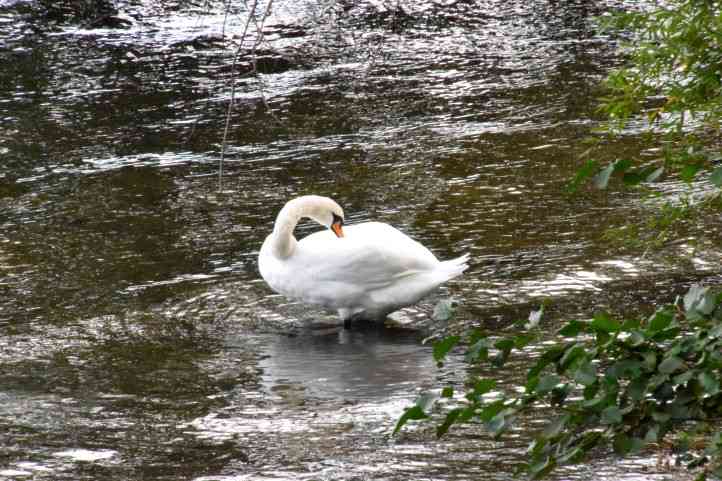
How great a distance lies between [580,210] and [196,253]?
8.22ft

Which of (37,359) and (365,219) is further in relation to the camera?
(365,219)

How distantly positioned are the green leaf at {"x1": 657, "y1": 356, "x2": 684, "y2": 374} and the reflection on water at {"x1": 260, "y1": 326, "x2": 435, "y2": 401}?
3.48 m

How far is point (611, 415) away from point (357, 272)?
464cm

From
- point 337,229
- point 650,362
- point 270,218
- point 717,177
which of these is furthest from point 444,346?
point 270,218

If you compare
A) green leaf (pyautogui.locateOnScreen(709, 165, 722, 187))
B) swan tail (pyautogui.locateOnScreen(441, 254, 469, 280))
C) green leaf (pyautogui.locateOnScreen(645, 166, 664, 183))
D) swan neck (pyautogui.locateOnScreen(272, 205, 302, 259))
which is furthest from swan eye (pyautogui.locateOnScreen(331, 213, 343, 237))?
green leaf (pyautogui.locateOnScreen(709, 165, 722, 187))

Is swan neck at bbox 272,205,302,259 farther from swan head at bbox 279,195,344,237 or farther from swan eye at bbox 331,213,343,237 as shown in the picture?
swan eye at bbox 331,213,343,237

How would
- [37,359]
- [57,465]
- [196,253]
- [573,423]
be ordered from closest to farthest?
1. [573,423]
2. [57,465]
3. [37,359]
4. [196,253]

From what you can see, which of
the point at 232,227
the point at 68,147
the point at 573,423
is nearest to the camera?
the point at 573,423

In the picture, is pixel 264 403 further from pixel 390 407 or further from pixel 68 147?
pixel 68 147

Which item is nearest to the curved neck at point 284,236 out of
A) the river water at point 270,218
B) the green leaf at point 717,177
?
the river water at point 270,218

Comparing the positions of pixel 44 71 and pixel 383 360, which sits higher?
pixel 44 71

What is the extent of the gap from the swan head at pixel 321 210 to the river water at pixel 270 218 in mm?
534

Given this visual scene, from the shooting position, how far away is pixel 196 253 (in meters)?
8.04

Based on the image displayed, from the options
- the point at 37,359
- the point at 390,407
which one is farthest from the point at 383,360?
the point at 37,359
